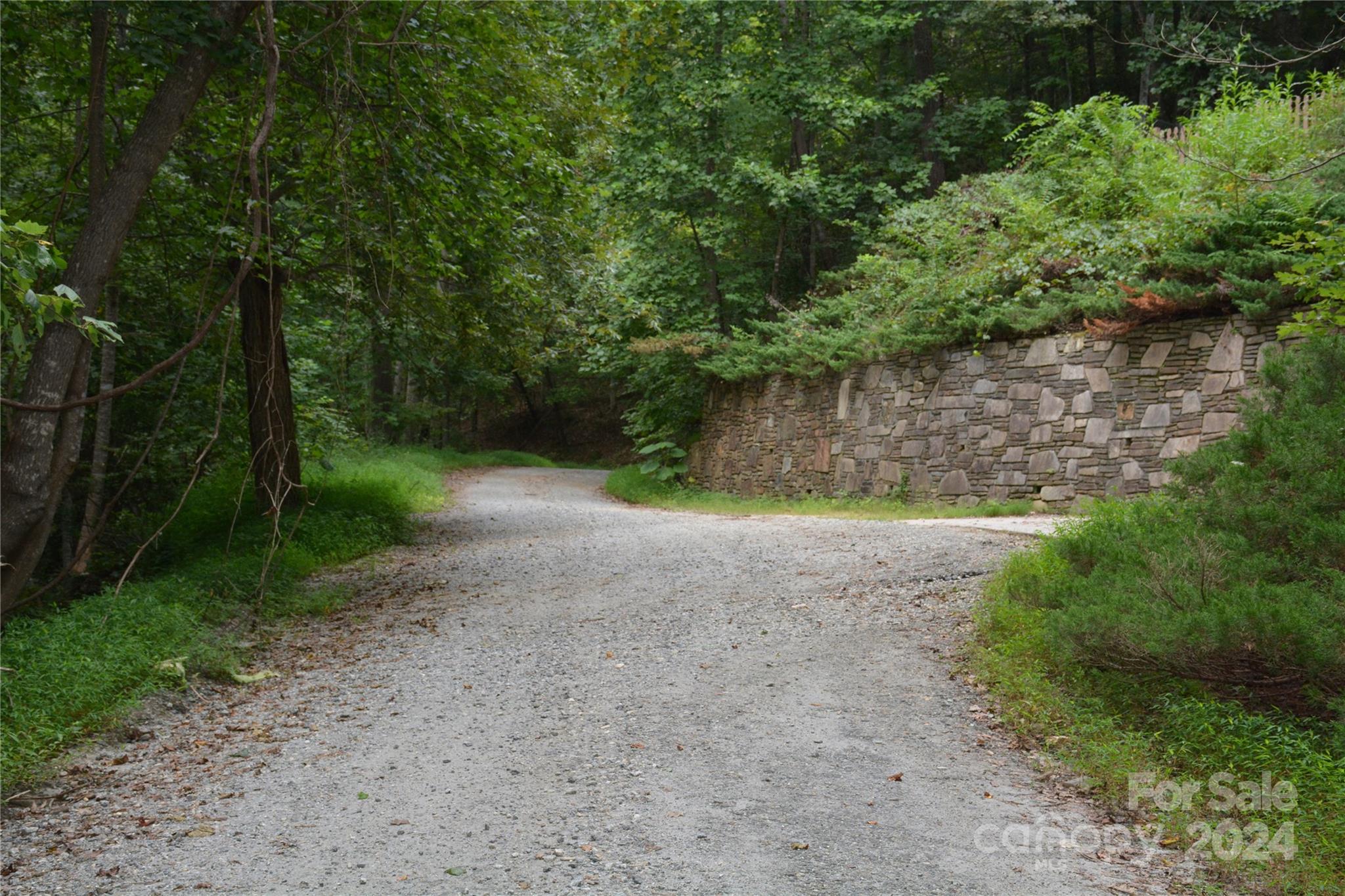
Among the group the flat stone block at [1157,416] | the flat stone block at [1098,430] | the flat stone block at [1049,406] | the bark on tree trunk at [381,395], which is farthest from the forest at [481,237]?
the bark on tree trunk at [381,395]

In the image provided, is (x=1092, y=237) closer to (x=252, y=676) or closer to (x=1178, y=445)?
(x=1178, y=445)

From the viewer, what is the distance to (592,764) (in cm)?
425

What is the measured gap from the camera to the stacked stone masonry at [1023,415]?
9.91m

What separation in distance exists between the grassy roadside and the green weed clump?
3945 mm


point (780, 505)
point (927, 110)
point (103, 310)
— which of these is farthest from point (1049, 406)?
point (927, 110)

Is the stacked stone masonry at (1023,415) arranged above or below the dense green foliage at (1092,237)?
below

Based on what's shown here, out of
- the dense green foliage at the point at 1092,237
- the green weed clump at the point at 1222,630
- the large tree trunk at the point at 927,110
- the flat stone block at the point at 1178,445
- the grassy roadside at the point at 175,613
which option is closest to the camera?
the green weed clump at the point at 1222,630

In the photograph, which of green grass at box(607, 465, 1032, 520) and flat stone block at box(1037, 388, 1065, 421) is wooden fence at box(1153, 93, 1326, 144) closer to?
flat stone block at box(1037, 388, 1065, 421)

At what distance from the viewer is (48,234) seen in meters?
7.06

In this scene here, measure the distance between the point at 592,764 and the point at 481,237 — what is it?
521 centimetres

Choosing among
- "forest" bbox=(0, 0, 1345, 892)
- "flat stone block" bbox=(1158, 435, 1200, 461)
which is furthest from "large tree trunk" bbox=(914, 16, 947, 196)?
"flat stone block" bbox=(1158, 435, 1200, 461)

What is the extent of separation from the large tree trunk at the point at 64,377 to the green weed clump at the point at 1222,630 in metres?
5.37

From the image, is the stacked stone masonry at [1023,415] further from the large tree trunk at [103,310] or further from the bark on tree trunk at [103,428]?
the bark on tree trunk at [103,428]

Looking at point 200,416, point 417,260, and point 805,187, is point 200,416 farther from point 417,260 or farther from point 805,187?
point 805,187
